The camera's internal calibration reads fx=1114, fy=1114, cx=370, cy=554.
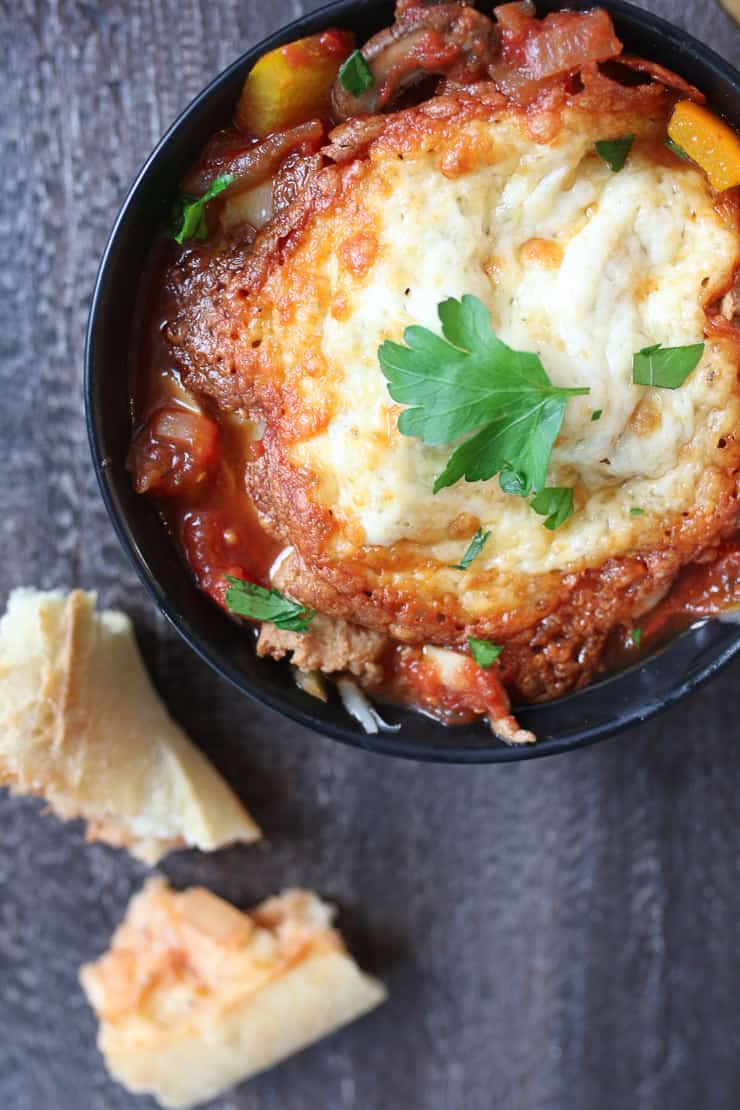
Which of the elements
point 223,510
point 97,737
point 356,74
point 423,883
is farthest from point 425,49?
point 423,883

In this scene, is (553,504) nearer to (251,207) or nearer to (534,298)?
(534,298)

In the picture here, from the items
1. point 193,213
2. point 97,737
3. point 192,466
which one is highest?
point 193,213

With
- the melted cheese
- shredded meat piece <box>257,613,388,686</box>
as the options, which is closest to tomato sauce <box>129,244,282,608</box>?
shredded meat piece <box>257,613,388,686</box>

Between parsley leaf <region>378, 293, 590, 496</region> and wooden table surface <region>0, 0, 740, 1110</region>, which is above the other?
parsley leaf <region>378, 293, 590, 496</region>

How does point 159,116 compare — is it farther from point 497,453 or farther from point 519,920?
point 519,920

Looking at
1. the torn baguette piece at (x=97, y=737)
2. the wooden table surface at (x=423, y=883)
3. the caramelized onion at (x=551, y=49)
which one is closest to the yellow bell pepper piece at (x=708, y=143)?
the caramelized onion at (x=551, y=49)

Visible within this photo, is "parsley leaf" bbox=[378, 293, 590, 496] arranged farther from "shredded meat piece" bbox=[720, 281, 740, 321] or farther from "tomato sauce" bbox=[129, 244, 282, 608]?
"tomato sauce" bbox=[129, 244, 282, 608]
